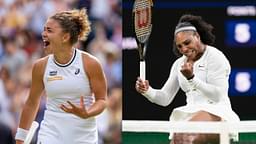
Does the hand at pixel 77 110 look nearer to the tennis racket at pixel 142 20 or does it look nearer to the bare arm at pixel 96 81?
the bare arm at pixel 96 81

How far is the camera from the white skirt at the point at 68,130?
489 cm

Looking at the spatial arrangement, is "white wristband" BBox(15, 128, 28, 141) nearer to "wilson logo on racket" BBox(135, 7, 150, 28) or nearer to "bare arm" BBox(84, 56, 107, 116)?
"bare arm" BBox(84, 56, 107, 116)

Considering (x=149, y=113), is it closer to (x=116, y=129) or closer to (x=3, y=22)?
(x=116, y=129)

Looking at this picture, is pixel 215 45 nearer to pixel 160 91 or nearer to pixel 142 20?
pixel 142 20

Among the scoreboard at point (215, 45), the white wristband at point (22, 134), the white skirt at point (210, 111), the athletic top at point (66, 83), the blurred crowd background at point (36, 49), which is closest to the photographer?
the athletic top at point (66, 83)

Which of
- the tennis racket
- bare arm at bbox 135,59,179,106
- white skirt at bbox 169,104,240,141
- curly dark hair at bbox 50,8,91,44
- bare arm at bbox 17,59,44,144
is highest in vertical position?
curly dark hair at bbox 50,8,91,44

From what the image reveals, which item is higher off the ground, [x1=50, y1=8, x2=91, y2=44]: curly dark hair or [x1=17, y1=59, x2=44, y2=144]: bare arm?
[x1=50, y1=8, x2=91, y2=44]: curly dark hair

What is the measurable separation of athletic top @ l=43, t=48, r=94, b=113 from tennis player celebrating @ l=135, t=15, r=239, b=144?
99 centimetres

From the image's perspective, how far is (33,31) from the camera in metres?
8.71

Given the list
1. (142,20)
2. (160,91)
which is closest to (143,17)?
(142,20)

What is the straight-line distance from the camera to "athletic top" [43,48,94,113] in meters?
4.87

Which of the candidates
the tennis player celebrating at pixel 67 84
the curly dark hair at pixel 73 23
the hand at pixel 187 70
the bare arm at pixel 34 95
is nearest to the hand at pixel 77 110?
the tennis player celebrating at pixel 67 84

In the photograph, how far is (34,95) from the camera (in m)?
5.06

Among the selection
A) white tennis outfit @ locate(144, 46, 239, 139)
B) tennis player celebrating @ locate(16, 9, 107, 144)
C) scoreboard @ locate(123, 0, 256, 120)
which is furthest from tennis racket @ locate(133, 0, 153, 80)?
tennis player celebrating @ locate(16, 9, 107, 144)
